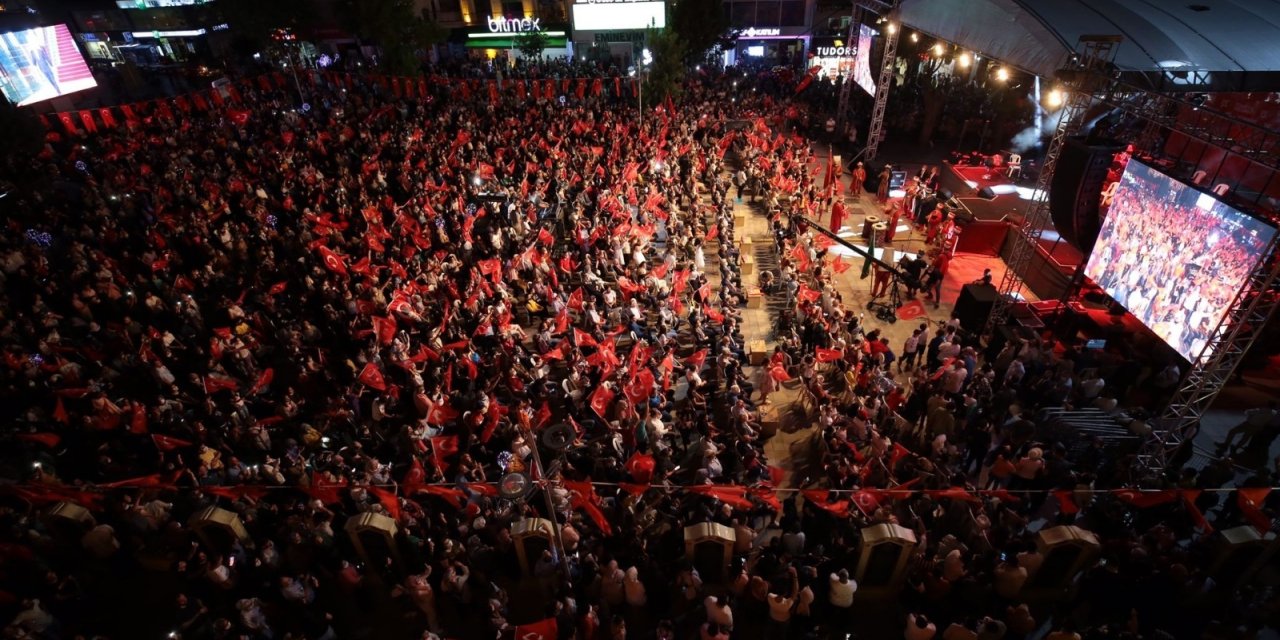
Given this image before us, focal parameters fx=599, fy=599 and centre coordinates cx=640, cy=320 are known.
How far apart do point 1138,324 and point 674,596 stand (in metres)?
13.5

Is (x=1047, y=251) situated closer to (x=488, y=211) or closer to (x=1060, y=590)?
(x=1060, y=590)

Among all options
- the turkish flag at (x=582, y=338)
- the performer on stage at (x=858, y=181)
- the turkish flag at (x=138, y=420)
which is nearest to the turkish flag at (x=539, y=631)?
the turkish flag at (x=582, y=338)

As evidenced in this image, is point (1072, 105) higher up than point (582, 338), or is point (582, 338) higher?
point (1072, 105)

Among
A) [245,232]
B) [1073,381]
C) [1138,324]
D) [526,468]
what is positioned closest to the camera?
[526,468]

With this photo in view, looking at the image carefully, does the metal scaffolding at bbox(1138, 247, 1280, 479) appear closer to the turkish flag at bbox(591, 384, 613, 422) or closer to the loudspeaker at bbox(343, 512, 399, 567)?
the turkish flag at bbox(591, 384, 613, 422)

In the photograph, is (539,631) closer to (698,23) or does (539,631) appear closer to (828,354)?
(828,354)

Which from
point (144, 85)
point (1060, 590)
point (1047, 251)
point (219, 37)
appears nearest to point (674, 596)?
point (1060, 590)

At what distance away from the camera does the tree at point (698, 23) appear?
115 ft

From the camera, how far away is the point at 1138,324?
47.2 feet

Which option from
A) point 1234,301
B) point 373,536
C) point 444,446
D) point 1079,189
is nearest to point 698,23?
point 1079,189

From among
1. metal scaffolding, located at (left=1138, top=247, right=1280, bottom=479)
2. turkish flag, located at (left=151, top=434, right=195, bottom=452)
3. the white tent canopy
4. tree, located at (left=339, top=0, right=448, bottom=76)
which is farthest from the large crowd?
tree, located at (left=339, top=0, right=448, bottom=76)

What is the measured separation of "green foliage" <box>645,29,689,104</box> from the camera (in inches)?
1156

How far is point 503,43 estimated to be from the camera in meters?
41.9

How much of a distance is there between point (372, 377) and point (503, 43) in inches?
1471
